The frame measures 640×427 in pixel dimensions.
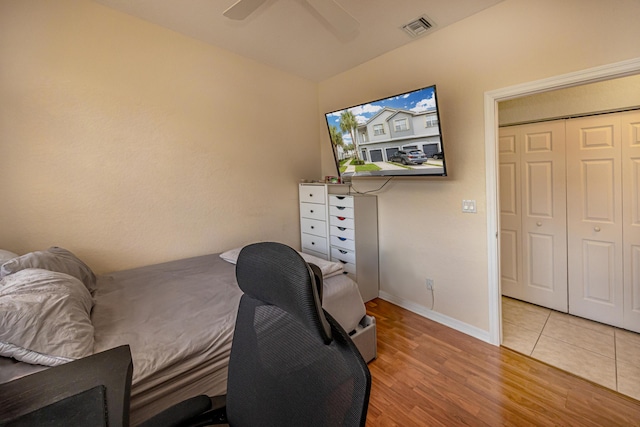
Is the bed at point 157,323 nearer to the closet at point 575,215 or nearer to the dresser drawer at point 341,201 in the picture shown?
the dresser drawer at point 341,201

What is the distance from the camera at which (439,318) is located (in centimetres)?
266

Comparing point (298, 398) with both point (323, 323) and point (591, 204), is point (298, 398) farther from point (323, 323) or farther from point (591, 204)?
point (591, 204)

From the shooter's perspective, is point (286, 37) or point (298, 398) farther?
point (286, 37)

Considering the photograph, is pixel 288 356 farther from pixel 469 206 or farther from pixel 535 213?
pixel 535 213

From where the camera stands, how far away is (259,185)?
3.11m

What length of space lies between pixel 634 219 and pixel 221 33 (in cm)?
376

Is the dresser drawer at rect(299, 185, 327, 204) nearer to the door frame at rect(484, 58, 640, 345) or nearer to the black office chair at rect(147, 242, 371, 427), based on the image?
the door frame at rect(484, 58, 640, 345)

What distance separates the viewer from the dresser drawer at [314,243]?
3168 mm

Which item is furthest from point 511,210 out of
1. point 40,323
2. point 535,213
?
point 40,323

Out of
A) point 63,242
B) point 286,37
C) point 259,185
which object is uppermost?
point 286,37

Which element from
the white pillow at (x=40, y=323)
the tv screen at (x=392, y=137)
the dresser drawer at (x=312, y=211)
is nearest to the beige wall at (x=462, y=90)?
the tv screen at (x=392, y=137)

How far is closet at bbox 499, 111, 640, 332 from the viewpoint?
2348 mm

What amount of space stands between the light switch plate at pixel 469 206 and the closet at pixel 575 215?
99 cm

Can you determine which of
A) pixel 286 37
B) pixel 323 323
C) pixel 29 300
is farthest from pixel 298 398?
pixel 286 37
